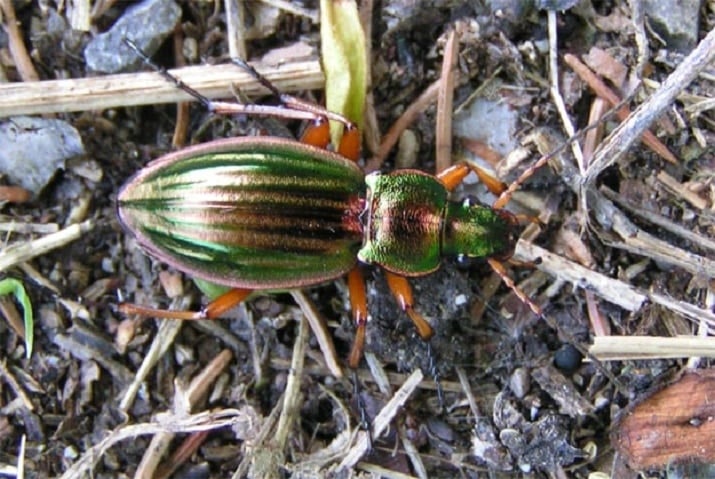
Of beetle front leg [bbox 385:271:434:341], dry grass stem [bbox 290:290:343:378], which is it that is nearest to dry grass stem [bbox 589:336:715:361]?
beetle front leg [bbox 385:271:434:341]

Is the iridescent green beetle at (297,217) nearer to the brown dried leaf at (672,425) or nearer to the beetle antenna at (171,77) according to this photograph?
the beetle antenna at (171,77)

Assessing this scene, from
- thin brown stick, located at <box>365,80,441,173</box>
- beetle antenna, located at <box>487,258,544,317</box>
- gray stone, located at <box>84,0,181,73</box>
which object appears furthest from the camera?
thin brown stick, located at <box>365,80,441,173</box>

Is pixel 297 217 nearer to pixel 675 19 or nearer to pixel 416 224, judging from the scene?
pixel 416 224

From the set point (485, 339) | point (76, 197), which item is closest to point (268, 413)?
point (485, 339)

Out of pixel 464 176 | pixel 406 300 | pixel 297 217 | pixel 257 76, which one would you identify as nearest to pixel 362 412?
pixel 406 300

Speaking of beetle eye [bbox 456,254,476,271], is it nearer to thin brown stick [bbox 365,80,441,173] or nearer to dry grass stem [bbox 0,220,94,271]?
thin brown stick [bbox 365,80,441,173]

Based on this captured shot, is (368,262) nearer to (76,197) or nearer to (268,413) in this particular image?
(268,413)
